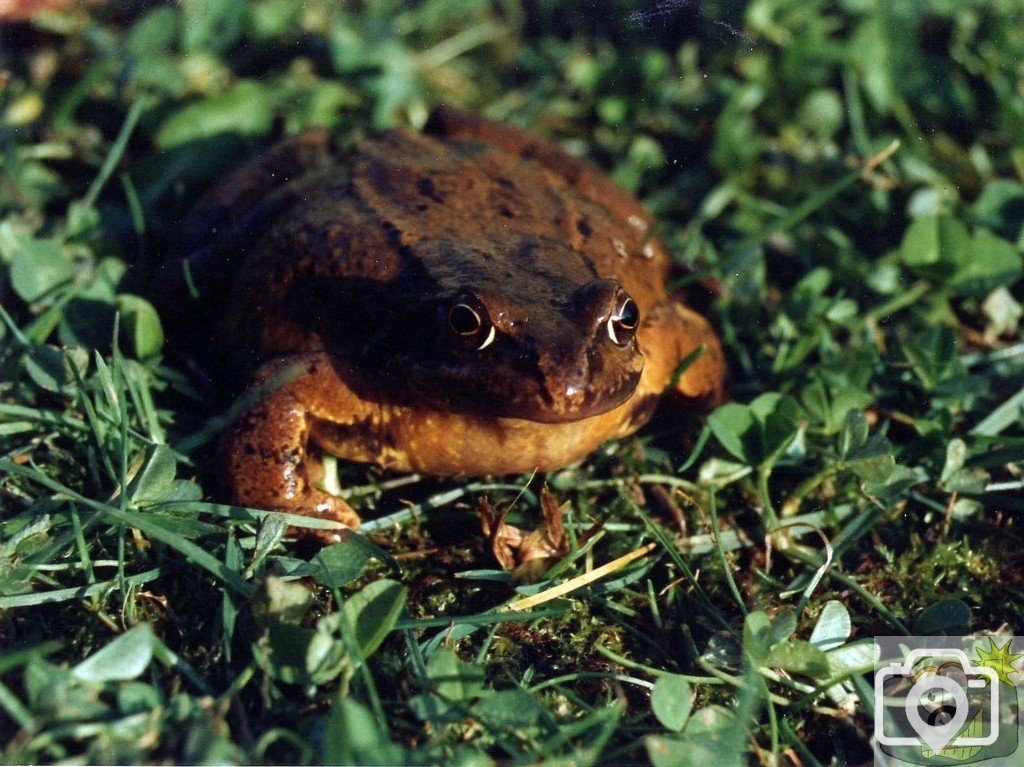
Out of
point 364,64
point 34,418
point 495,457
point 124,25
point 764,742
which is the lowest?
point 764,742

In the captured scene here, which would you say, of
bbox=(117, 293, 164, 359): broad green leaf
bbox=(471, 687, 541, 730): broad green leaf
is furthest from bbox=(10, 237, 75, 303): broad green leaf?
bbox=(471, 687, 541, 730): broad green leaf

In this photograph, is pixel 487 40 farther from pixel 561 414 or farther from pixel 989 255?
pixel 561 414

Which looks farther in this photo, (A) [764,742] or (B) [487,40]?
(B) [487,40]

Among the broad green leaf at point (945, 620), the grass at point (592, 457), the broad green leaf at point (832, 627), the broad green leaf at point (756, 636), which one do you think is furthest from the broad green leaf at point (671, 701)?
the broad green leaf at point (945, 620)

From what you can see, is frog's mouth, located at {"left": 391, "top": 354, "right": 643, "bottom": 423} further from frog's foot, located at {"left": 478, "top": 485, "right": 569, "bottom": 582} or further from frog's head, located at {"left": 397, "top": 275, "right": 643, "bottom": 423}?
frog's foot, located at {"left": 478, "top": 485, "right": 569, "bottom": 582}

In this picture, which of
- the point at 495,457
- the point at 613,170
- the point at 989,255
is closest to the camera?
the point at 495,457

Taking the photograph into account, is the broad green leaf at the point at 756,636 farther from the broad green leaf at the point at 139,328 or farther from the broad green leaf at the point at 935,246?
the broad green leaf at the point at 139,328

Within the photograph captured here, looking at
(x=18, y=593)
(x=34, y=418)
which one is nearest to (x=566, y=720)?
(x=18, y=593)
